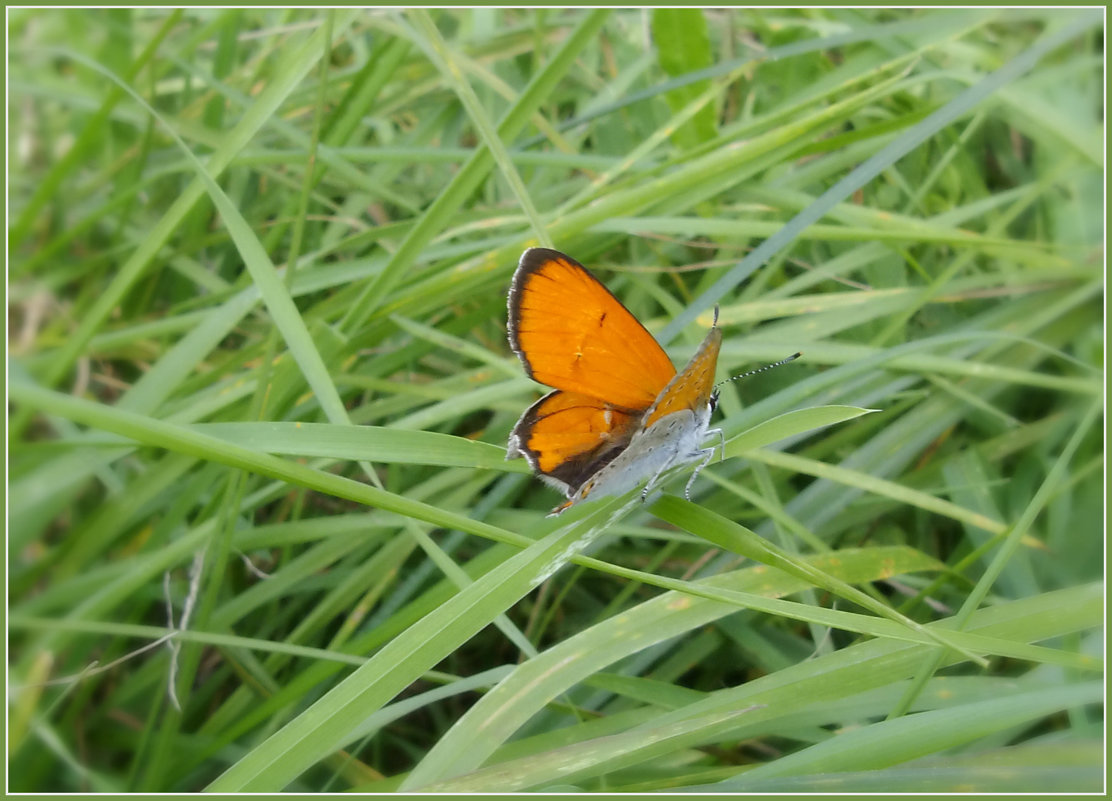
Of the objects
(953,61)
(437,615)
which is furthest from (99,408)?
(953,61)

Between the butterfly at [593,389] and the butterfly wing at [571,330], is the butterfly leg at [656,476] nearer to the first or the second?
the butterfly at [593,389]

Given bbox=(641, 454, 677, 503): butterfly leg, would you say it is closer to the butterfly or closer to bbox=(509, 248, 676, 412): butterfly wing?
the butterfly

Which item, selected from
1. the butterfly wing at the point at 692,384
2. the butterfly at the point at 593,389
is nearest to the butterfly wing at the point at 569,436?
the butterfly at the point at 593,389

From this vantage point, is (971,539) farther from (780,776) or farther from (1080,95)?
(1080,95)

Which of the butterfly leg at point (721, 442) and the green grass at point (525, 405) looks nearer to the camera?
the green grass at point (525, 405)

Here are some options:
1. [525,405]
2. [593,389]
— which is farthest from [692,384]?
[525,405]

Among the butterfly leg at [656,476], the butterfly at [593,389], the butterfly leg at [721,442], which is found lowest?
the butterfly leg at [656,476]

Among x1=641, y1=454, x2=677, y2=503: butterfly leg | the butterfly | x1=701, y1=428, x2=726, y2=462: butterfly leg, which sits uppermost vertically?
the butterfly

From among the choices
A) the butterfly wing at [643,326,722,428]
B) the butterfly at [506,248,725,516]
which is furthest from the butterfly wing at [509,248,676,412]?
the butterfly wing at [643,326,722,428]
